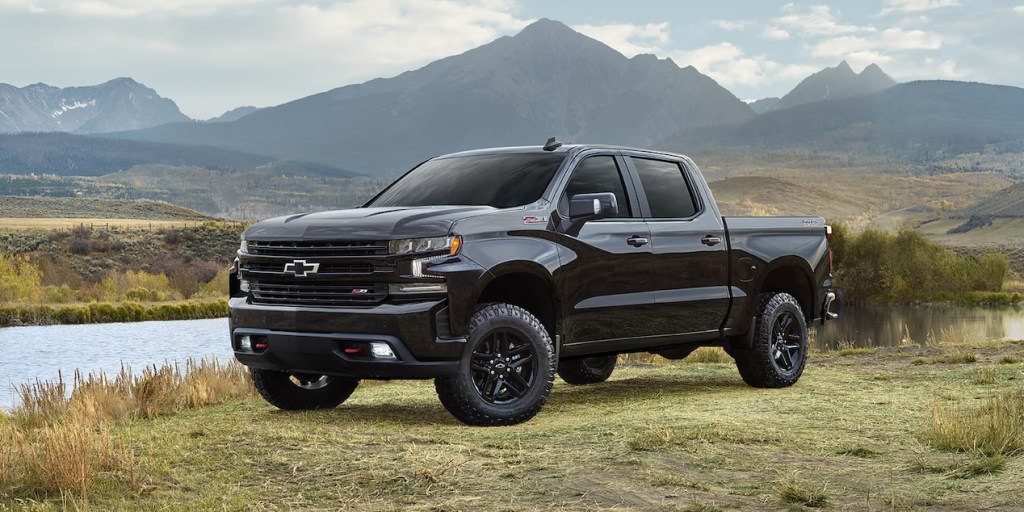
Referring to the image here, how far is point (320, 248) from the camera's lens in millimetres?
8648

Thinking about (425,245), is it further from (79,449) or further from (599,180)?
(79,449)

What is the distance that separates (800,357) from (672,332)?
253cm

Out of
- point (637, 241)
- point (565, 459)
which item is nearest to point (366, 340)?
point (565, 459)

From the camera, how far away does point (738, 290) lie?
448 inches

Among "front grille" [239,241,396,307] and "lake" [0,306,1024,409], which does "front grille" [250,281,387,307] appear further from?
"lake" [0,306,1024,409]

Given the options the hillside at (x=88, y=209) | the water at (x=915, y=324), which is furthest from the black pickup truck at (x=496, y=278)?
the hillside at (x=88, y=209)

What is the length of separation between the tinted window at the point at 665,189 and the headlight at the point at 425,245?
2.58m

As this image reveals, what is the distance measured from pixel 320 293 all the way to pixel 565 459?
2.36 meters

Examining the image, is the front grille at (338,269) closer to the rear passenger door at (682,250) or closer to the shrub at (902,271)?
the rear passenger door at (682,250)

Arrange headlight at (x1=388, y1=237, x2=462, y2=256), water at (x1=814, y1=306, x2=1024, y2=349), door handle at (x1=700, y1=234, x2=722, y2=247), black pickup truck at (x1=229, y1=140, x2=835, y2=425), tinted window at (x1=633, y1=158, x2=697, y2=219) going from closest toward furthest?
headlight at (x1=388, y1=237, x2=462, y2=256), black pickup truck at (x1=229, y1=140, x2=835, y2=425), tinted window at (x1=633, y1=158, x2=697, y2=219), door handle at (x1=700, y1=234, x2=722, y2=247), water at (x1=814, y1=306, x2=1024, y2=349)

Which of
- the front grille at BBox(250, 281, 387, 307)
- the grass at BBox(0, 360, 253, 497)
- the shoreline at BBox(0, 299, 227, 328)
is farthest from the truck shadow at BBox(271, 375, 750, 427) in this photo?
the shoreline at BBox(0, 299, 227, 328)

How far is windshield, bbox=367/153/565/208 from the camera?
9.56 metres

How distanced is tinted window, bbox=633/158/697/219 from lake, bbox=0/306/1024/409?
55.9 feet

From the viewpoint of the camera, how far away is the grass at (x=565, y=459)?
655cm
